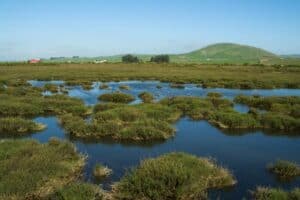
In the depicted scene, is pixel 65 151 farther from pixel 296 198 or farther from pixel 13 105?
pixel 13 105

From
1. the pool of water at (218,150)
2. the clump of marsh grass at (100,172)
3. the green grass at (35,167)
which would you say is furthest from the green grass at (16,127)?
the clump of marsh grass at (100,172)

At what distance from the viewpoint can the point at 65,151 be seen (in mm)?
17328

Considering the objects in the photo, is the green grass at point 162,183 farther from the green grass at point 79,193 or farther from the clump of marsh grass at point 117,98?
the clump of marsh grass at point 117,98

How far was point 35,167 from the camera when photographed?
48.5 ft

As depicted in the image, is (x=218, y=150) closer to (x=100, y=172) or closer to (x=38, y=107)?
(x=100, y=172)

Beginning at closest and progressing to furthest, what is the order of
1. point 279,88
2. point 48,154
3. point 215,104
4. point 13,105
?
1. point 48,154
2. point 13,105
3. point 215,104
4. point 279,88

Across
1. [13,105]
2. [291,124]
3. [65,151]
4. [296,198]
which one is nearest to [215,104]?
[291,124]

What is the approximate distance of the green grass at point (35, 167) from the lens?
42.7 feet

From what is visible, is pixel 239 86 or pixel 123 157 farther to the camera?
pixel 239 86

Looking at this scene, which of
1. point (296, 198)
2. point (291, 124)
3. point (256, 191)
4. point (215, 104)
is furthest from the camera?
point (215, 104)

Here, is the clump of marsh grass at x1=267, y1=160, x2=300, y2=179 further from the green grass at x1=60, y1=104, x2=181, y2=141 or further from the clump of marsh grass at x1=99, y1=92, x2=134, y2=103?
the clump of marsh grass at x1=99, y1=92, x2=134, y2=103

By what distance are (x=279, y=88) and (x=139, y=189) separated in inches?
1913

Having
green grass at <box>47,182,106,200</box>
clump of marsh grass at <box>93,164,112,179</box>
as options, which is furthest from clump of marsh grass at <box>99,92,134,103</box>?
green grass at <box>47,182,106,200</box>

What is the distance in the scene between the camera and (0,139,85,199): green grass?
13000 mm
